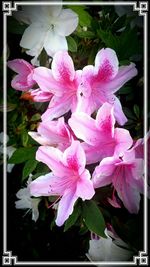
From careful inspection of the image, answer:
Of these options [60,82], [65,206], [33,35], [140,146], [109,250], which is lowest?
[109,250]

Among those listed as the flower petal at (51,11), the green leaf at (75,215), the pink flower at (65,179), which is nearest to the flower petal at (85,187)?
the pink flower at (65,179)

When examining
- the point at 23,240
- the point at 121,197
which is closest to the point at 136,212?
the point at 121,197

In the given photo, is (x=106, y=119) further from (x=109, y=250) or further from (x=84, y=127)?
(x=109, y=250)

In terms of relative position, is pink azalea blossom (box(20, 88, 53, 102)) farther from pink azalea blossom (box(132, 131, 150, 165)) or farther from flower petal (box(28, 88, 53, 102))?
pink azalea blossom (box(132, 131, 150, 165))

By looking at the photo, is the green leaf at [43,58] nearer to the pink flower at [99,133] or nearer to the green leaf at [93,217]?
the pink flower at [99,133]

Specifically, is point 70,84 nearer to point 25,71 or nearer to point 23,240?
point 25,71

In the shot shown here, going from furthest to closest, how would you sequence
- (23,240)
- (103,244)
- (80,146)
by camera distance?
1. (23,240)
2. (103,244)
3. (80,146)

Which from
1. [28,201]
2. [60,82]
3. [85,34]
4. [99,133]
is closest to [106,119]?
[99,133]
